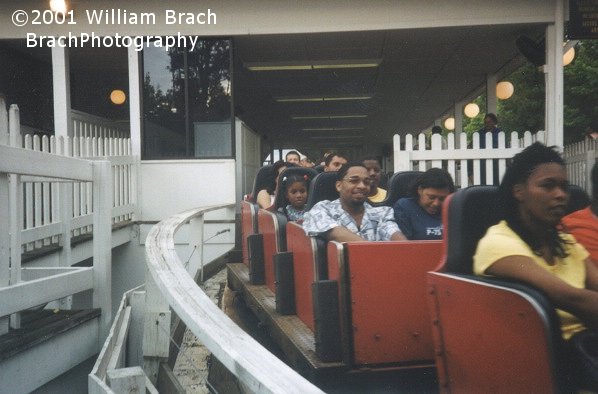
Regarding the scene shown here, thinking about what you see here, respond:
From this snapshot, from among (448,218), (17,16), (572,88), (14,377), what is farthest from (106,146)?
(572,88)

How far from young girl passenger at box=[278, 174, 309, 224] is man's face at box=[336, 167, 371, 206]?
4.57 ft

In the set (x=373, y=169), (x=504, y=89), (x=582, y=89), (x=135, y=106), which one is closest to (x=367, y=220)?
(x=373, y=169)

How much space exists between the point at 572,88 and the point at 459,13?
1766 centimetres

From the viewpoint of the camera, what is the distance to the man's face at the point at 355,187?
424 centimetres

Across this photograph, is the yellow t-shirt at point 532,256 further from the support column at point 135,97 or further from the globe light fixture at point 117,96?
the globe light fixture at point 117,96

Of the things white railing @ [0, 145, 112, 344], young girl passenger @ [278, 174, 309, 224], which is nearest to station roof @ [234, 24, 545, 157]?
young girl passenger @ [278, 174, 309, 224]

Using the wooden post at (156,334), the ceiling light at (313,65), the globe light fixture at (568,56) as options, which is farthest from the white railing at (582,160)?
the wooden post at (156,334)

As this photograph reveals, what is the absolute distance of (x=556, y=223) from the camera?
2.41m

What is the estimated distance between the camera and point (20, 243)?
317 centimetres

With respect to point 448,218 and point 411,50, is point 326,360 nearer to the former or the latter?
point 448,218

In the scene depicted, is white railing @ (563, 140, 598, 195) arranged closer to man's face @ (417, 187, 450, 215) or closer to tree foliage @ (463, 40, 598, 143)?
man's face @ (417, 187, 450, 215)

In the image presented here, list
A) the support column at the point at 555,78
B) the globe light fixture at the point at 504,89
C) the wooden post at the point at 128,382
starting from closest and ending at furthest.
Result: 1. the wooden post at the point at 128,382
2. the support column at the point at 555,78
3. the globe light fixture at the point at 504,89

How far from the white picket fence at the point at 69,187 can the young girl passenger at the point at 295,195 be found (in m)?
1.76

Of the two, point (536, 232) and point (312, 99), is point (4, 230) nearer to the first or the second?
point (536, 232)
